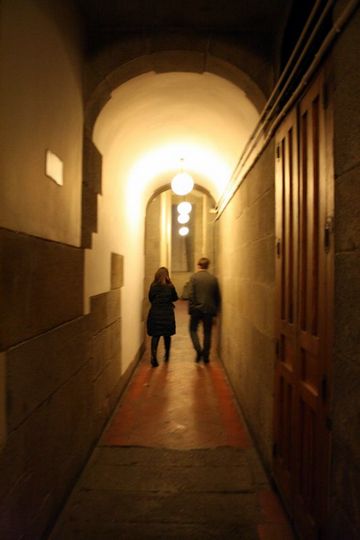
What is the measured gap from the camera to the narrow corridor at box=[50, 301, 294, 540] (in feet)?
8.23

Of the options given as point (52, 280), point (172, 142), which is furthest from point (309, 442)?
point (172, 142)

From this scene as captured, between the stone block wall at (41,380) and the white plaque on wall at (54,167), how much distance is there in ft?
1.44

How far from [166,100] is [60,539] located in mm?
4134

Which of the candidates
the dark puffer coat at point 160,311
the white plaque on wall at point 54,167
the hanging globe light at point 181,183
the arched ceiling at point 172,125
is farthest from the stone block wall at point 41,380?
the hanging globe light at point 181,183

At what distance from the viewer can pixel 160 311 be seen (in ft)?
21.5

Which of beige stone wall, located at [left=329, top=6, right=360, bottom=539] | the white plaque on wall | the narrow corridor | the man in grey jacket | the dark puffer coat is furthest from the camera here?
the man in grey jacket

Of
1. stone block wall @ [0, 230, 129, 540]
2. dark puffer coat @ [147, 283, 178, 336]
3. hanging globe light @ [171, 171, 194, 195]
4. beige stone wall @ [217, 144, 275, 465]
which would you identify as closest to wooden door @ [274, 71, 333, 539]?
beige stone wall @ [217, 144, 275, 465]

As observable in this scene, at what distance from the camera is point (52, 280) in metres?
2.45

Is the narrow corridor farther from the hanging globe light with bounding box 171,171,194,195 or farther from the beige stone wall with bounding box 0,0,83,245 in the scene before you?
the hanging globe light with bounding box 171,171,194,195

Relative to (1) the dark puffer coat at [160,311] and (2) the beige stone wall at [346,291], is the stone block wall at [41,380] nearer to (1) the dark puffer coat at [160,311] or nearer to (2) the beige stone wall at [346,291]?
(2) the beige stone wall at [346,291]

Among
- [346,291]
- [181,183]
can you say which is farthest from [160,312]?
[346,291]

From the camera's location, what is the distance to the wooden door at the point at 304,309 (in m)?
1.91

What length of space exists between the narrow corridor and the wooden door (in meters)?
0.32

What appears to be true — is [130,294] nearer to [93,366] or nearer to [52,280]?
[93,366]
